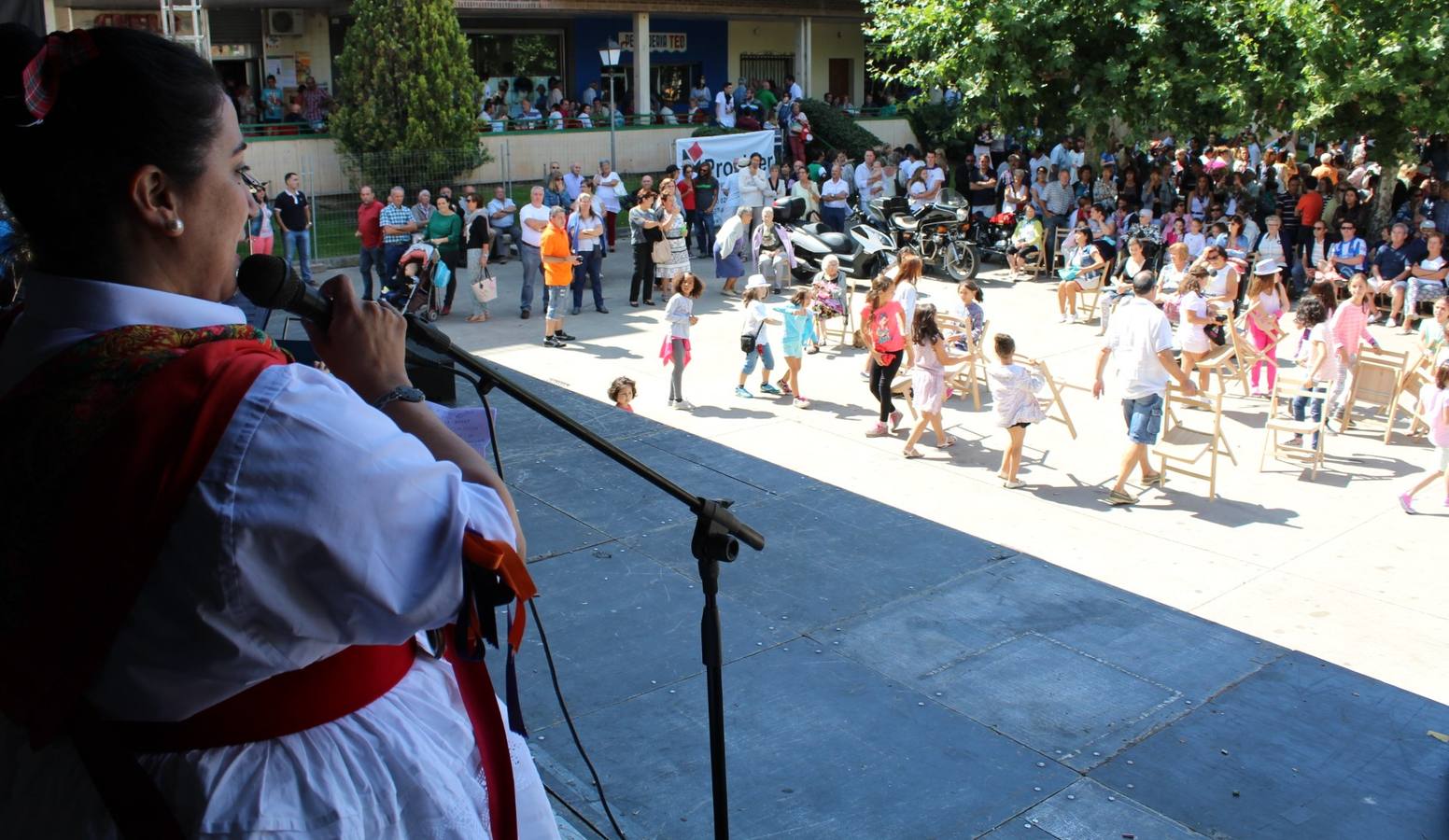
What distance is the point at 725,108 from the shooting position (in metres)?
26.9

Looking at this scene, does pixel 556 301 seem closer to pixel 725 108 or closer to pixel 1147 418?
pixel 1147 418

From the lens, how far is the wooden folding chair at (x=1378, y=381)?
11000 mm

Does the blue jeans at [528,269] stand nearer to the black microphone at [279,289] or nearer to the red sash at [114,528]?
the black microphone at [279,289]

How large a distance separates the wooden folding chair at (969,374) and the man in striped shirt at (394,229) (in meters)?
7.12

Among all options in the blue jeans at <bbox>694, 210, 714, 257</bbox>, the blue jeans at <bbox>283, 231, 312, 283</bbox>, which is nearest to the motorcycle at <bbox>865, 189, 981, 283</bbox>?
the blue jeans at <bbox>694, 210, 714, 257</bbox>

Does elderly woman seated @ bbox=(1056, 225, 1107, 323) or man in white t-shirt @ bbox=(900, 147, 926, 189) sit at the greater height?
man in white t-shirt @ bbox=(900, 147, 926, 189)

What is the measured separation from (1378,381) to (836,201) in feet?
34.7

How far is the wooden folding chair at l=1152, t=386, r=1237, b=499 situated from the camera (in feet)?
31.8

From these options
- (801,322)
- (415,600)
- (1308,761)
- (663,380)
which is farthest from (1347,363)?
(415,600)

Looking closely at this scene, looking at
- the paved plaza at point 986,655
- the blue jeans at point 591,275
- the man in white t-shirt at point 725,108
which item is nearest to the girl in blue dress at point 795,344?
the paved plaza at point 986,655

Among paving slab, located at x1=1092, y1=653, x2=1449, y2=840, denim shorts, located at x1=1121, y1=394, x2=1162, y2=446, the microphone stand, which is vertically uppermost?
the microphone stand

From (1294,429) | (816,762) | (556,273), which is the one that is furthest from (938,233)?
(816,762)

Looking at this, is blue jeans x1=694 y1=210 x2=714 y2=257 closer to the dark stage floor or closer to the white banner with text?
the white banner with text

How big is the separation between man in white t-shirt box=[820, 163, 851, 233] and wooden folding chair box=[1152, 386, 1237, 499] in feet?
31.6
